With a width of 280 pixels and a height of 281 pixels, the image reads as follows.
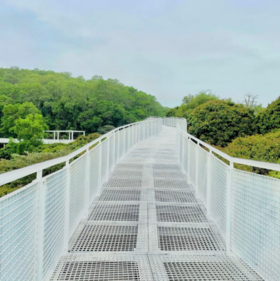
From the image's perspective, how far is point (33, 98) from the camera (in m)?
76.5

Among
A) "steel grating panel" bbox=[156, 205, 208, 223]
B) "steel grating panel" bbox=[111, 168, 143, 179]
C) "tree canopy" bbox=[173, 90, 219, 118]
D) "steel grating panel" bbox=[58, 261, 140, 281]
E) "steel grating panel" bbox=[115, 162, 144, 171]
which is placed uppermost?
"tree canopy" bbox=[173, 90, 219, 118]

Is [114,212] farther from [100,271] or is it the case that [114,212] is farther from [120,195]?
[100,271]

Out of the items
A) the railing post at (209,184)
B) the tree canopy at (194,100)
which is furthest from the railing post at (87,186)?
the tree canopy at (194,100)

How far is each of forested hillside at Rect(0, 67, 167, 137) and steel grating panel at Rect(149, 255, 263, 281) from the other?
61.2 meters

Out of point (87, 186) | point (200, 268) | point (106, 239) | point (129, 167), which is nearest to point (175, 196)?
point (87, 186)

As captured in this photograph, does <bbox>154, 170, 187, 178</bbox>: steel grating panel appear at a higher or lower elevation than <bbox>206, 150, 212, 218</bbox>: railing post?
lower

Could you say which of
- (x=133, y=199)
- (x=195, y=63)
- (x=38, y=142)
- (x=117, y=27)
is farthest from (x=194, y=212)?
(x=195, y=63)

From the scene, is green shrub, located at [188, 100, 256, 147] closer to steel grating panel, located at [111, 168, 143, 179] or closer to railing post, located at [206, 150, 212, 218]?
steel grating panel, located at [111, 168, 143, 179]

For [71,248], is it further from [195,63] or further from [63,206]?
[195,63]

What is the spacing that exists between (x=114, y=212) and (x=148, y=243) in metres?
1.30

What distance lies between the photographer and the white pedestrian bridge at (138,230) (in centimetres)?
233

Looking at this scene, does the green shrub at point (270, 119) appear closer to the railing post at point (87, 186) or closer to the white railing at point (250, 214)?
the white railing at point (250, 214)

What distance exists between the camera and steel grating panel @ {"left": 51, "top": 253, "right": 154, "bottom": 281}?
9.55ft

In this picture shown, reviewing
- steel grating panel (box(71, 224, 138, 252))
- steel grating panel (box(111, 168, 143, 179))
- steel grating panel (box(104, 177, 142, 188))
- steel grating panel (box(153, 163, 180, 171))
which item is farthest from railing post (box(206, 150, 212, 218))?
steel grating panel (box(153, 163, 180, 171))
